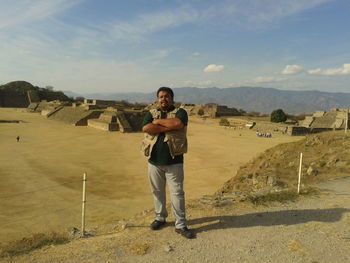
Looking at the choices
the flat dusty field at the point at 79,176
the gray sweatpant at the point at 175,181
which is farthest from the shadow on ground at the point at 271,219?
the flat dusty field at the point at 79,176

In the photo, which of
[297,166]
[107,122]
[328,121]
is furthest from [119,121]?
[297,166]

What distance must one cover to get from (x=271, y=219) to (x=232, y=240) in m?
1.09

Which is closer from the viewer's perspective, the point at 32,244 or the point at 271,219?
the point at 32,244

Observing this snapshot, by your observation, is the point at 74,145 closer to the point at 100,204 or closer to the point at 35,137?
the point at 35,137

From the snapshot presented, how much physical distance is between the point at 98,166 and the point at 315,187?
46.7 ft

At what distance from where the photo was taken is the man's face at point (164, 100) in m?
4.10

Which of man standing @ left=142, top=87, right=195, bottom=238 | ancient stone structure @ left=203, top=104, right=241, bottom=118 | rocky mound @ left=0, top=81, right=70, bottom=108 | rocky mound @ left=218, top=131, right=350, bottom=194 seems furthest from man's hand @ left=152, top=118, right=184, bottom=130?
rocky mound @ left=0, top=81, right=70, bottom=108

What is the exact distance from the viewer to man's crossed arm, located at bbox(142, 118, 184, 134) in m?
3.90

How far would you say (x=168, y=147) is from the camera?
398 centimetres

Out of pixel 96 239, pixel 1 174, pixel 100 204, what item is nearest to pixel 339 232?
pixel 96 239

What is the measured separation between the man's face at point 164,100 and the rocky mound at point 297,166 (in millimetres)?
3603

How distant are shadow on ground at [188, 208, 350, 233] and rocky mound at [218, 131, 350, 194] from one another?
157cm

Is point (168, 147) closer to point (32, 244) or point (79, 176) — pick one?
point (32, 244)

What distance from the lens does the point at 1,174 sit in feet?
49.9
